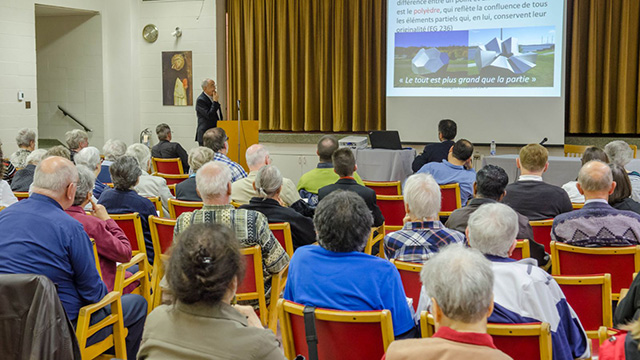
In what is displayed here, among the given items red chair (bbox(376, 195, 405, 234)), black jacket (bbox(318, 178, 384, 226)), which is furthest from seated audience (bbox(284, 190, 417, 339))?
red chair (bbox(376, 195, 405, 234))

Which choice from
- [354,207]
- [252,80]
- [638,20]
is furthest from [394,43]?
[354,207]

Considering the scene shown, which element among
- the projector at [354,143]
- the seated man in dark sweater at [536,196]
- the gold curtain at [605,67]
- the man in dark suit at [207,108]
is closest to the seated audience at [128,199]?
the seated man in dark sweater at [536,196]

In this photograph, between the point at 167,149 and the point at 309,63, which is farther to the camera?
the point at 309,63

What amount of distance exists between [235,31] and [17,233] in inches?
333

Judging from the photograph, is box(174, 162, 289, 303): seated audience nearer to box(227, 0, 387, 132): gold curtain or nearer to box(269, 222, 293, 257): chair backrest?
box(269, 222, 293, 257): chair backrest

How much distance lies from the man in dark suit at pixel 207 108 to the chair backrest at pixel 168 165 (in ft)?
6.37

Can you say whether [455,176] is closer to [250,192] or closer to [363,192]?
[363,192]

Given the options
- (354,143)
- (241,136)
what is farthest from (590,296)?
(241,136)

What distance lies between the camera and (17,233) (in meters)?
2.75

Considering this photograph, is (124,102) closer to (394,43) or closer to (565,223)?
(394,43)

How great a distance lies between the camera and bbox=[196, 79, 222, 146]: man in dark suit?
9.48 meters

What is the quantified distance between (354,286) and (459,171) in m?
3.53

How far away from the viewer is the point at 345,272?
255cm

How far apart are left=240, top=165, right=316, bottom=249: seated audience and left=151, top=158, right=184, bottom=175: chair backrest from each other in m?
3.58
